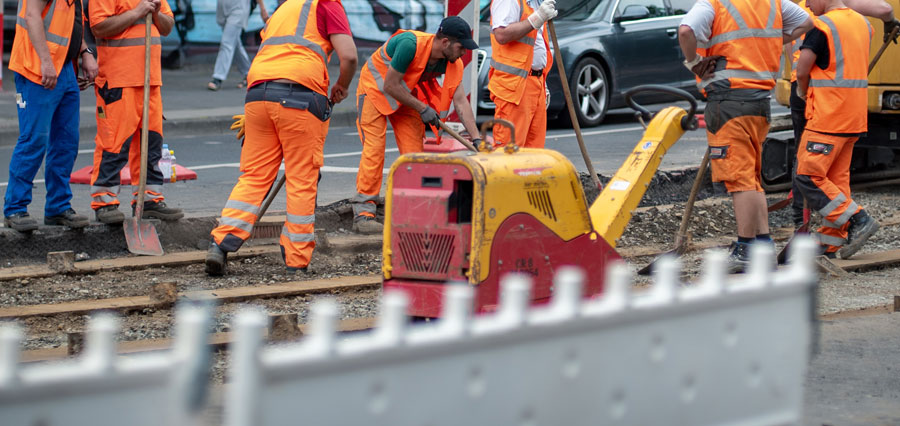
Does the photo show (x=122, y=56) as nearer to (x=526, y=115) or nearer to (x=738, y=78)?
(x=526, y=115)

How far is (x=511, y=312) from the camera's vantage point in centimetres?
216

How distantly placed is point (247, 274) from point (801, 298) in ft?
14.7

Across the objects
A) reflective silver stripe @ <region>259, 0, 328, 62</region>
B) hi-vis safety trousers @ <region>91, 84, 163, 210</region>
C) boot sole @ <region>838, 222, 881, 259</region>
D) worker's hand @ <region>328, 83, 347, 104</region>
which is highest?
reflective silver stripe @ <region>259, 0, 328, 62</region>

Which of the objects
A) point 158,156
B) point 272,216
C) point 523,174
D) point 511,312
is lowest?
point 272,216

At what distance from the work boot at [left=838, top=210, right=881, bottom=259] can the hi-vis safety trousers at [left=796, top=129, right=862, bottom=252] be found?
61mm

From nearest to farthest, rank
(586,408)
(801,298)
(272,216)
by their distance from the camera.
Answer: (586,408)
(801,298)
(272,216)

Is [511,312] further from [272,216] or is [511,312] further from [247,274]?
[272,216]

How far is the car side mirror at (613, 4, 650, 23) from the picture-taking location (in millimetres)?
14016

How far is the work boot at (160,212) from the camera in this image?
7.39 m

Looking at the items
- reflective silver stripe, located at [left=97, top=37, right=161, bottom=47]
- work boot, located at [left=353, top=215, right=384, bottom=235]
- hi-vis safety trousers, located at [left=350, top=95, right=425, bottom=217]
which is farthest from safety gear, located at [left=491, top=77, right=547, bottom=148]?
reflective silver stripe, located at [left=97, top=37, right=161, bottom=47]

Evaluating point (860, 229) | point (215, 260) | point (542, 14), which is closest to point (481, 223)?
point (215, 260)

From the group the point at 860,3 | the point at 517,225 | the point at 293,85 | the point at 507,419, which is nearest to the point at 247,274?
the point at 293,85

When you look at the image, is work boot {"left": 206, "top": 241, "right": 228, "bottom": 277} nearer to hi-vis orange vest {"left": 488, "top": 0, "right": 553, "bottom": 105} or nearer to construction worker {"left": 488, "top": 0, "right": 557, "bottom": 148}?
construction worker {"left": 488, "top": 0, "right": 557, "bottom": 148}

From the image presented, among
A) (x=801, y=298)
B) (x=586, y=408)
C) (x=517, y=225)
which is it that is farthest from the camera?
(x=517, y=225)
